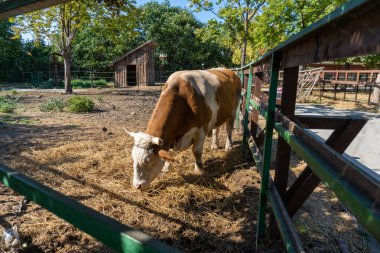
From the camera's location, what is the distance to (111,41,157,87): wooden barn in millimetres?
27375

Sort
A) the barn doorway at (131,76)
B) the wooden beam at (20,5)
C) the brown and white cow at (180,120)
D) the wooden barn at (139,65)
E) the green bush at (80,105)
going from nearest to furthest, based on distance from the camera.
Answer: the wooden beam at (20,5), the brown and white cow at (180,120), the green bush at (80,105), the wooden barn at (139,65), the barn doorway at (131,76)

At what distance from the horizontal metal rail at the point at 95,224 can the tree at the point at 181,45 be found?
1350 inches

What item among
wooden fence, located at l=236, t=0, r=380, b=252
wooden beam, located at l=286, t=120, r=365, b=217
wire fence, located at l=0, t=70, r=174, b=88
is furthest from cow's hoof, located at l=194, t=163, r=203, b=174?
wire fence, located at l=0, t=70, r=174, b=88

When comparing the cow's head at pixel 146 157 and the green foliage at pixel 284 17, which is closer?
the cow's head at pixel 146 157

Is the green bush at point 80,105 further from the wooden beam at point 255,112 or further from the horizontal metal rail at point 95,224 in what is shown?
the horizontal metal rail at point 95,224

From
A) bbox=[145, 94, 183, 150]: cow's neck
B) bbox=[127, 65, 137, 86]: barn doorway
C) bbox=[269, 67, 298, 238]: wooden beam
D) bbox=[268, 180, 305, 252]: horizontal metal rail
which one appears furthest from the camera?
bbox=[127, 65, 137, 86]: barn doorway

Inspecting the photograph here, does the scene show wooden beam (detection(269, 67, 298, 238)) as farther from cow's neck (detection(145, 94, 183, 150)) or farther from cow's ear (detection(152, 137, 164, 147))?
cow's neck (detection(145, 94, 183, 150))

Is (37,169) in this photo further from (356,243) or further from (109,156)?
(356,243)

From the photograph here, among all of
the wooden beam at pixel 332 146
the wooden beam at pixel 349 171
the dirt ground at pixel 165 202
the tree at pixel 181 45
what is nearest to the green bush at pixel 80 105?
the dirt ground at pixel 165 202

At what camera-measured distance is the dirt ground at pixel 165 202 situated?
2.90 m

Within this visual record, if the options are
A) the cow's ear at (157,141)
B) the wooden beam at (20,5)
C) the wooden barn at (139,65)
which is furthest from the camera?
the wooden barn at (139,65)

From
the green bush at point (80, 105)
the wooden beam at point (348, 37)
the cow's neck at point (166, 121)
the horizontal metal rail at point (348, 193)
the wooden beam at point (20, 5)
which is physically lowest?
the green bush at point (80, 105)

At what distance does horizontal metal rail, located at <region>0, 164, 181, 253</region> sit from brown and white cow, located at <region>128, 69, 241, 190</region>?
2.40 metres

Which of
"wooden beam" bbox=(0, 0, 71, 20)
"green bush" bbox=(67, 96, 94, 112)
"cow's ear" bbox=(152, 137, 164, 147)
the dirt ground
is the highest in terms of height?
"wooden beam" bbox=(0, 0, 71, 20)
